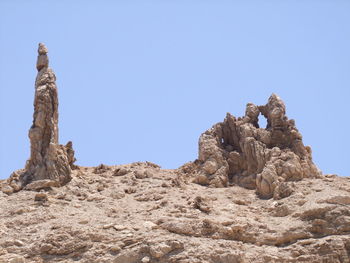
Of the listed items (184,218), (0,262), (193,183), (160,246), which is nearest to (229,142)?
(193,183)

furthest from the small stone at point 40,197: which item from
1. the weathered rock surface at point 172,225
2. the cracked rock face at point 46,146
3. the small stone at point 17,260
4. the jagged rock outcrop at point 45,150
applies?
the small stone at point 17,260

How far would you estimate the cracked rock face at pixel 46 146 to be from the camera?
1239 inches

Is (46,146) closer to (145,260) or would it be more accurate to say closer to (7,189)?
(7,189)

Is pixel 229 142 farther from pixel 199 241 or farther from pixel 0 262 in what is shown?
pixel 0 262

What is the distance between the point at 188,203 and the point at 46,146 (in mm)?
6913

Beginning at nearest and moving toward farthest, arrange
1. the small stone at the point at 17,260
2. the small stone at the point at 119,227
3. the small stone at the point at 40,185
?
the small stone at the point at 17,260
the small stone at the point at 119,227
the small stone at the point at 40,185

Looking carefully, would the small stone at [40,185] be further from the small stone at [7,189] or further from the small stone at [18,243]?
the small stone at [18,243]

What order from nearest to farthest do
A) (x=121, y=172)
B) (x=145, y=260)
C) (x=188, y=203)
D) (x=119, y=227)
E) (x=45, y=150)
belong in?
(x=145, y=260) → (x=119, y=227) → (x=188, y=203) → (x=45, y=150) → (x=121, y=172)

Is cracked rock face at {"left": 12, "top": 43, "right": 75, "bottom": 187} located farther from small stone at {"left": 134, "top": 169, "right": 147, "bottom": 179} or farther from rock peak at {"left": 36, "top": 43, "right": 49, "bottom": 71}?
small stone at {"left": 134, "top": 169, "right": 147, "bottom": 179}

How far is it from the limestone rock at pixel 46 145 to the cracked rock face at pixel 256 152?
630cm

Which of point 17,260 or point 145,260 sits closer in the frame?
point 145,260

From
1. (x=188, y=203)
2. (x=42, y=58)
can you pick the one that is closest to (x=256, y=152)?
(x=188, y=203)

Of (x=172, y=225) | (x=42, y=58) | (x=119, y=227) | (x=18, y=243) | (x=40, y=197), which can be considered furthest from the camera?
(x=42, y=58)

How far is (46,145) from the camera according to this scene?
32.2 metres
